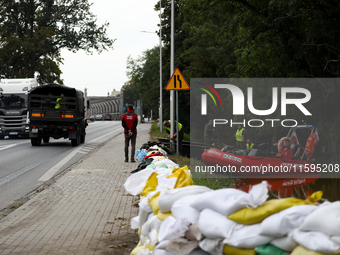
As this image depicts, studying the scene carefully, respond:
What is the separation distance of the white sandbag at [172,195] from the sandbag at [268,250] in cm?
103

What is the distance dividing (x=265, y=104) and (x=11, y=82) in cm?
1674

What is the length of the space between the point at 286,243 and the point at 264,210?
293 mm

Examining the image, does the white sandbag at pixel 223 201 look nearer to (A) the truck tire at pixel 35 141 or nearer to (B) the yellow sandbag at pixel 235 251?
(B) the yellow sandbag at pixel 235 251

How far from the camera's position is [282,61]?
17094mm

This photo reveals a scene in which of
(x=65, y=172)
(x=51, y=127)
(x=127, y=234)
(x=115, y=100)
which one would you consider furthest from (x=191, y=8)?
(x=115, y=100)

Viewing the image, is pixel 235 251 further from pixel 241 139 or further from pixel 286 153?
pixel 241 139

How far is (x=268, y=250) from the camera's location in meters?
3.18

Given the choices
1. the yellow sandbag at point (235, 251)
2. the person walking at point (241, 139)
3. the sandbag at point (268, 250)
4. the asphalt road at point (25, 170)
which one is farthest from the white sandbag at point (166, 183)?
the person walking at point (241, 139)

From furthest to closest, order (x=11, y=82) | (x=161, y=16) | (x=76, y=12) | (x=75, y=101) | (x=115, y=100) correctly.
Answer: (x=115, y=100) < (x=76, y=12) < (x=161, y=16) < (x=11, y=82) < (x=75, y=101)

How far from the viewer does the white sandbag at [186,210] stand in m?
3.72

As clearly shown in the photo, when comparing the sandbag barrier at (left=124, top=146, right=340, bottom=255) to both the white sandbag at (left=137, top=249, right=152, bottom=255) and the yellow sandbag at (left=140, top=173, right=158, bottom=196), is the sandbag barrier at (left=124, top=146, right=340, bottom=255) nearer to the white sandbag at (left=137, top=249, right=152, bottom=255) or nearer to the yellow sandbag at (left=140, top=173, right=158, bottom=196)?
the white sandbag at (left=137, top=249, right=152, bottom=255)

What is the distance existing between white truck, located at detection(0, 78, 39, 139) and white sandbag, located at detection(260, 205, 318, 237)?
27.1 m

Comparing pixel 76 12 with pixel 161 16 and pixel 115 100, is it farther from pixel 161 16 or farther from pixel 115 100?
pixel 115 100

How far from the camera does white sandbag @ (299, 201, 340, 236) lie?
283 centimetres
